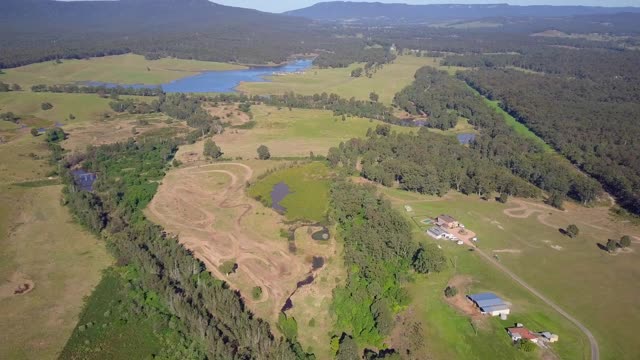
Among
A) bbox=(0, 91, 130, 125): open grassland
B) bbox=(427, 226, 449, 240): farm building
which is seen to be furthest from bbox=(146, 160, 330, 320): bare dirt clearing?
bbox=(0, 91, 130, 125): open grassland

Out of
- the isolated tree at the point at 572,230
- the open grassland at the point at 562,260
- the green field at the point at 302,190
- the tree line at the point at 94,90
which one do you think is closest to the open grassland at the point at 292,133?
the green field at the point at 302,190

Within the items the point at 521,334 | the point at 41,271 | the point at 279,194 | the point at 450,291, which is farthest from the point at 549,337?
the point at 41,271

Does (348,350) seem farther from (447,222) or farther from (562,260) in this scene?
(562,260)

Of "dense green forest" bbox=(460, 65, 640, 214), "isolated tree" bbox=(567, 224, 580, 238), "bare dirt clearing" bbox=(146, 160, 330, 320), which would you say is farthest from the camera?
"dense green forest" bbox=(460, 65, 640, 214)

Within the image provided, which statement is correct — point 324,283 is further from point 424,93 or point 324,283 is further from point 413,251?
point 424,93

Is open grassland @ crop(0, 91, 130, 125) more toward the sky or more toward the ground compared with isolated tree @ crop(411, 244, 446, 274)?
more toward the sky

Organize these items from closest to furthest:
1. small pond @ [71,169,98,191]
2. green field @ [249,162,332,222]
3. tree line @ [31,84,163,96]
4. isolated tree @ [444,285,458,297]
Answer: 1. isolated tree @ [444,285,458,297]
2. green field @ [249,162,332,222]
3. small pond @ [71,169,98,191]
4. tree line @ [31,84,163,96]

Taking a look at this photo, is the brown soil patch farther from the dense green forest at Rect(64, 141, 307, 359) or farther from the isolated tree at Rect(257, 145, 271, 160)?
the isolated tree at Rect(257, 145, 271, 160)
